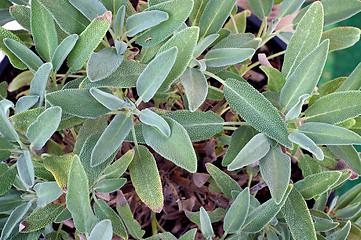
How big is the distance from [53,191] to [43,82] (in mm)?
126

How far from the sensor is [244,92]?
0.44m

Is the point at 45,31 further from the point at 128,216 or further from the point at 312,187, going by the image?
the point at 312,187

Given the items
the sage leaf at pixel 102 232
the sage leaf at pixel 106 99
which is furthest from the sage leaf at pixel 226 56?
the sage leaf at pixel 102 232

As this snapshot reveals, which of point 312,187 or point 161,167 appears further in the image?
point 161,167

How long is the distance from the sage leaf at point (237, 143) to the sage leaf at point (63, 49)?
0.78ft

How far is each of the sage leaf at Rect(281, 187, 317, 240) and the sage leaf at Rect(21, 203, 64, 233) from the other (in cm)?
30

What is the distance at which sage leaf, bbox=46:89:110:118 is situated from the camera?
370 millimetres

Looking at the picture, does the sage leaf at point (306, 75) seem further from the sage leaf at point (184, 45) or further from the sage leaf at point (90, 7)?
the sage leaf at point (90, 7)

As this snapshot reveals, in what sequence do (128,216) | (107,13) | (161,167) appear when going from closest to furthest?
(107,13)
(128,216)
(161,167)

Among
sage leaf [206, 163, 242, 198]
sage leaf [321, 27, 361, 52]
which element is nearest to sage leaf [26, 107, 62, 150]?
sage leaf [206, 163, 242, 198]

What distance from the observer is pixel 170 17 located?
0.41 meters

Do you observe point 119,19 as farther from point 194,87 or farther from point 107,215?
point 107,215

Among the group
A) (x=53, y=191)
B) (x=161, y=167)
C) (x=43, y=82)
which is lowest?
(x=161, y=167)

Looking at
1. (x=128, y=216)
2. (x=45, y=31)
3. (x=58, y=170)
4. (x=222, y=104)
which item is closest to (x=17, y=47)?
(x=45, y=31)
